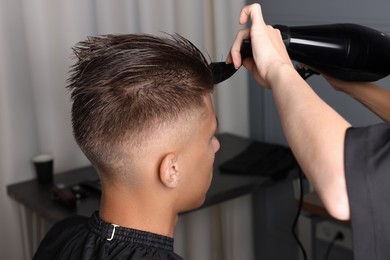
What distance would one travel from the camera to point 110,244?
1035 millimetres

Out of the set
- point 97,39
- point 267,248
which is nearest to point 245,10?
point 97,39

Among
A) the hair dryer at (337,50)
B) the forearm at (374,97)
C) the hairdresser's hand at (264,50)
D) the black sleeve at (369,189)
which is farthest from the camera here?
the forearm at (374,97)

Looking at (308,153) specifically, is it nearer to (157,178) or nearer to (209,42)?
(157,178)

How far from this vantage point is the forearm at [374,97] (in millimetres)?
1144

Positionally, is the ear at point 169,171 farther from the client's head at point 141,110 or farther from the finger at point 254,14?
the finger at point 254,14

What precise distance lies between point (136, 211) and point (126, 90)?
239mm

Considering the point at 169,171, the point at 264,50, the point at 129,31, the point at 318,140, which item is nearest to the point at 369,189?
the point at 318,140

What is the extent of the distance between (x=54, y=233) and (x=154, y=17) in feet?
3.98

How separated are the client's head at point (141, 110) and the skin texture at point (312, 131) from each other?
216 millimetres

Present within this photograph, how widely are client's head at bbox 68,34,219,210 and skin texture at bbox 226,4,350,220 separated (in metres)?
0.22

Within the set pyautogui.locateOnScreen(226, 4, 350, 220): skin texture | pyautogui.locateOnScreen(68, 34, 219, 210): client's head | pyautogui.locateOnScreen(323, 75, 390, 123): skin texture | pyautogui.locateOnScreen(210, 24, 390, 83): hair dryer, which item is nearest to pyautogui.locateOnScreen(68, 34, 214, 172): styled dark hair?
pyautogui.locateOnScreen(68, 34, 219, 210): client's head

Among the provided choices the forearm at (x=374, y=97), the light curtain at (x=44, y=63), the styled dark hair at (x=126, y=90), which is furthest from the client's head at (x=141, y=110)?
the light curtain at (x=44, y=63)

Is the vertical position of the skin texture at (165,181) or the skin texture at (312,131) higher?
the skin texture at (312,131)

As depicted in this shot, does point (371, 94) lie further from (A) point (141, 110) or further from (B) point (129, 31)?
(B) point (129, 31)
